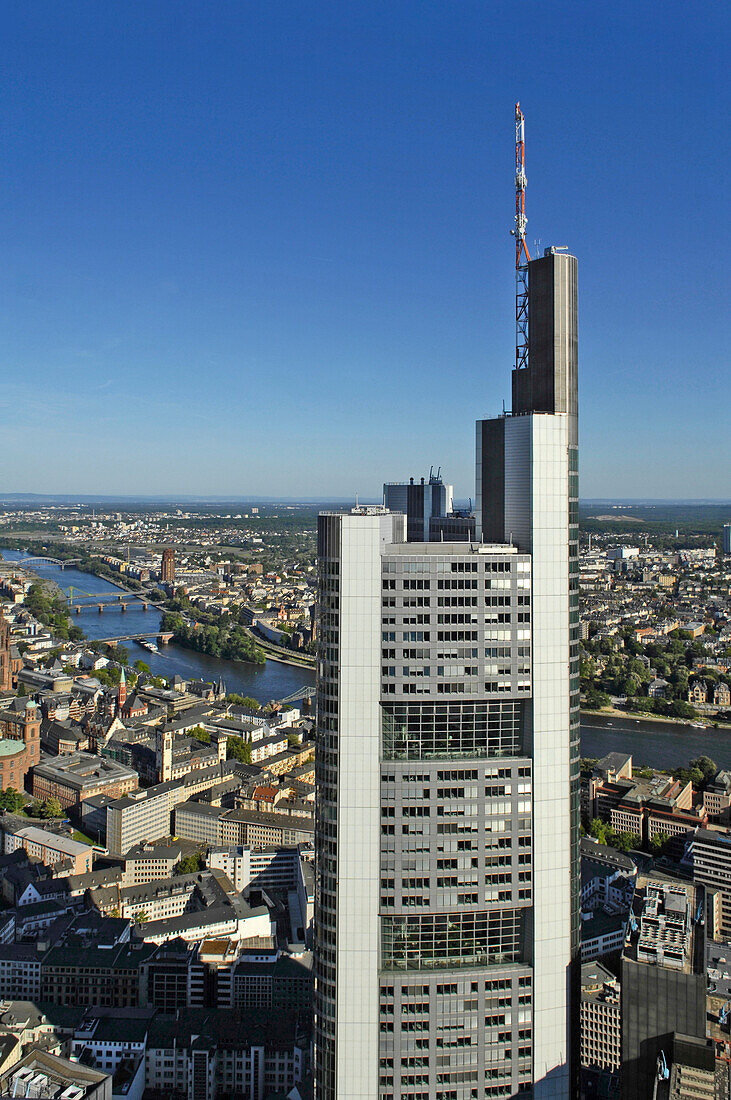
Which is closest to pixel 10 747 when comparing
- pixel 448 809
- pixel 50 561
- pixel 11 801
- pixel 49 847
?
pixel 11 801

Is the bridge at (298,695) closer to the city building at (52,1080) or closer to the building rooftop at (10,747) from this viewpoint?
the building rooftop at (10,747)

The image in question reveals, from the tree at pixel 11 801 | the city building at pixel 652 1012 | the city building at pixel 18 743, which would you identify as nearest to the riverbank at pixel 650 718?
the city building at pixel 18 743

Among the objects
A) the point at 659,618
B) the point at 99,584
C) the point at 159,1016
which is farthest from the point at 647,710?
the point at 99,584

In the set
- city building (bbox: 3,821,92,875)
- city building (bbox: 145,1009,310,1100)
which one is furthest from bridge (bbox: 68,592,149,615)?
city building (bbox: 145,1009,310,1100)

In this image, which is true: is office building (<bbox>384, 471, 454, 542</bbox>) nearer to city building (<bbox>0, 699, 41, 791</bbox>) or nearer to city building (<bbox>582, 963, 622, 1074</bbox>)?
city building (<bbox>582, 963, 622, 1074</bbox>)

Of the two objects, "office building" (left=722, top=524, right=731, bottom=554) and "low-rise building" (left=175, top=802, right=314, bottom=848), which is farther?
"office building" (left=722, top=524, right=731, bottom=554)

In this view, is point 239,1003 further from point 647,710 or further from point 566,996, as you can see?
point 647,710
